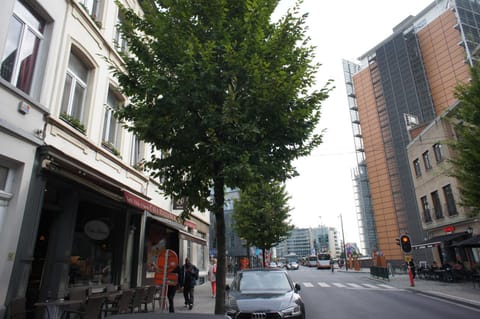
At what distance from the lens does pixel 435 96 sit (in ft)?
183

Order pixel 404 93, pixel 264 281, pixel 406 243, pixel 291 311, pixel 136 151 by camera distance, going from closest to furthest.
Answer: pixel 291 311, pixel 264 281, pixel 136 151, pixel 406 243, pixel 404 93

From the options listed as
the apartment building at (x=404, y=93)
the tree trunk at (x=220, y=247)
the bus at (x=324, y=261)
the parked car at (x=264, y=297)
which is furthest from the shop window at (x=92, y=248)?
the bus at (x=324, y=261)

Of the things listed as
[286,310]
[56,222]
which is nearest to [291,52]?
[286,310]

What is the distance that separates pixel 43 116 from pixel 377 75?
235 ft

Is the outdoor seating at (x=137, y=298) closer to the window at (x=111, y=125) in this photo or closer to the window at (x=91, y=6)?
the window at (x=111, y=125)

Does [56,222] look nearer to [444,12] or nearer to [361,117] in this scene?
[444,12]

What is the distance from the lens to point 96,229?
10078mm

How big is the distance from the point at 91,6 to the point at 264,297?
437 inches

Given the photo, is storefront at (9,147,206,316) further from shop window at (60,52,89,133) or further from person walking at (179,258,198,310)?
person walking at (179,258,198,310)

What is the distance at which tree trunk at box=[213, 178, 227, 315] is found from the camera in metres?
6.32

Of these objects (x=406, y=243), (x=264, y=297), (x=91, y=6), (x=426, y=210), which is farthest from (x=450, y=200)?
(x=91, y=6)

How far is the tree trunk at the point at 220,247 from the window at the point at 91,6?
7905 millimetres

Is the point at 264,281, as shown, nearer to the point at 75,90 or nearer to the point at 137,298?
the point at 137,298

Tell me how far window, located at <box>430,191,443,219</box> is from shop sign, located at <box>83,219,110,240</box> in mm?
25035
